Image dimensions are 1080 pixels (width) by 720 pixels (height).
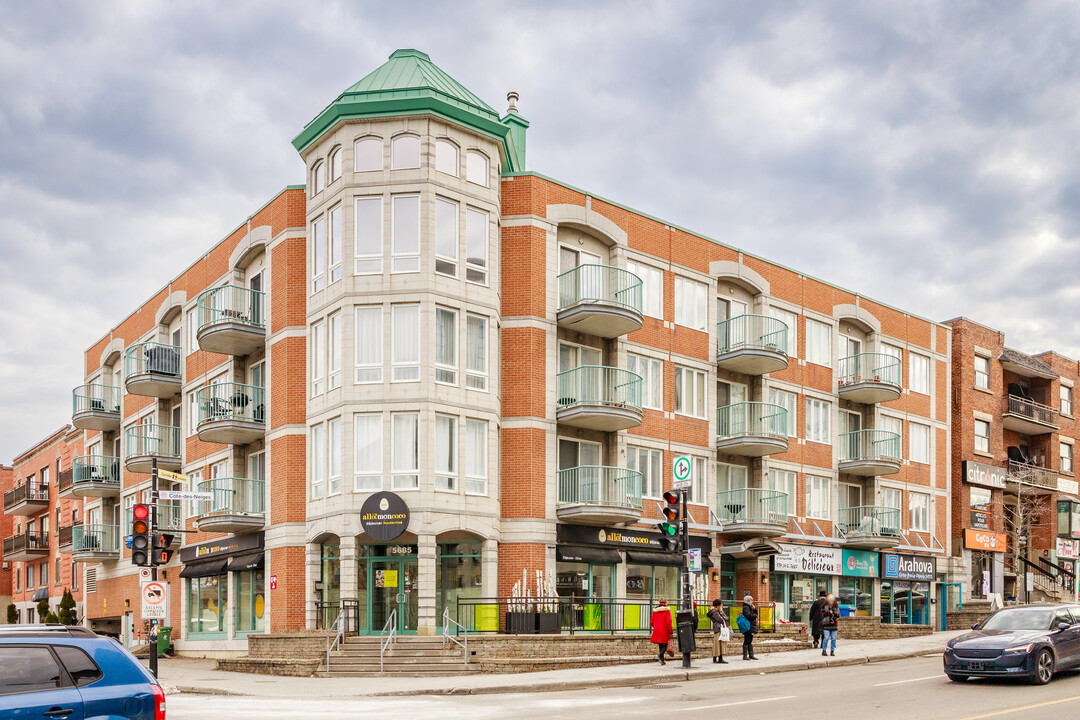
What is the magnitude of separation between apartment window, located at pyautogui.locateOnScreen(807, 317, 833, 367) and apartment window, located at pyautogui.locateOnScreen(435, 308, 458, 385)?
16.4 metres

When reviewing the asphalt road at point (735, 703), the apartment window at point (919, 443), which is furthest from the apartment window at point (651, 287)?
the asphalt road at point (735, 703)

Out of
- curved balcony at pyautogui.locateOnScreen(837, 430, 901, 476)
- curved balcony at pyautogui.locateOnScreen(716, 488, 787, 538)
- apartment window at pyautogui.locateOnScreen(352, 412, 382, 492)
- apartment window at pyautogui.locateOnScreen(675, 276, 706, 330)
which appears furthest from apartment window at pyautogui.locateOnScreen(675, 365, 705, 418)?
apartment window at pyautogui.locateOnScreen(352, 412, 382, 492)

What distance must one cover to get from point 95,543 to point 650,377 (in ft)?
80.5

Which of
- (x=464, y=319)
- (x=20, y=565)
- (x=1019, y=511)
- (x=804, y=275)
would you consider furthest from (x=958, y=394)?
(x=20, y=565)

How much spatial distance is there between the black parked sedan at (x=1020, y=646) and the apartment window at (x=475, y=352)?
46.8 feet

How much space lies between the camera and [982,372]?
49.2 meters

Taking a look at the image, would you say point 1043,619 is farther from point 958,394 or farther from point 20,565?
point 20,565

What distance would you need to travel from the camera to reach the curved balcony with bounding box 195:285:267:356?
33.3 meters

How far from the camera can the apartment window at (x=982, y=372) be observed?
4891 centimetres

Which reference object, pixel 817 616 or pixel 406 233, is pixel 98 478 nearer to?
pixel 406 233

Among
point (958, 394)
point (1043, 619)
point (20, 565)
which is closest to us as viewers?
point (1043, 619)

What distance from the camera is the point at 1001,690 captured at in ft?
59.1

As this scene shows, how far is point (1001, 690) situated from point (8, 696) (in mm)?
14871

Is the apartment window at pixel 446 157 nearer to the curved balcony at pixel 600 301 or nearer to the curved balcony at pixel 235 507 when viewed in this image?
the curved balcony at pixel 600 301
